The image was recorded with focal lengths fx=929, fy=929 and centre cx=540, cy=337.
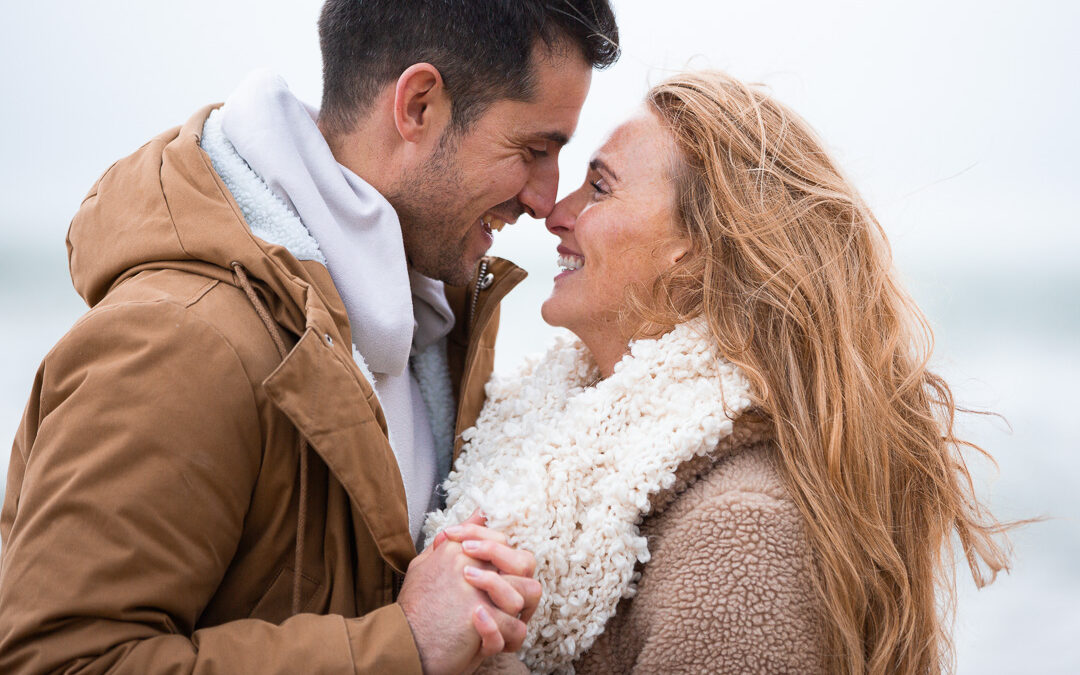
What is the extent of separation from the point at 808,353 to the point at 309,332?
0.95 meters

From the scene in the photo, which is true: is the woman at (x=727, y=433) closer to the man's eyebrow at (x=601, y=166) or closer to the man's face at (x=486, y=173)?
the man's eyebrow at (x=601, y=166)

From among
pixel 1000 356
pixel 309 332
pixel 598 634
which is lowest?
pixel 1000 356

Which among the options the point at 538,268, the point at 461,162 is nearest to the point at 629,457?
the point at 461,162

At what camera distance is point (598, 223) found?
1951 millimetres

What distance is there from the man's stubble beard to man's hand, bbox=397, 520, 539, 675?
83 centimetres

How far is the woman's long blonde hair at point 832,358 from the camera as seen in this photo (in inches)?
66.4

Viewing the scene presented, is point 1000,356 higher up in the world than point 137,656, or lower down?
lower down

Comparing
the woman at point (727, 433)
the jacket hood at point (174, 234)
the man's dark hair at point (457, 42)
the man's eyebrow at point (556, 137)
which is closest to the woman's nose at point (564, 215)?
the woman at point (727, 433)

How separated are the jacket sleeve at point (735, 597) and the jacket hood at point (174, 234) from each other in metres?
0.70

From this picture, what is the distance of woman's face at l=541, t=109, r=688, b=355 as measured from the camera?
192cm

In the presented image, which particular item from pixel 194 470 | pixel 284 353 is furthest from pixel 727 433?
pixel 194 470

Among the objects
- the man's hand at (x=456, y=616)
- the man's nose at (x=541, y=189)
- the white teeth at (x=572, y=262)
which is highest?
the man's nose at (x=541, y=189)

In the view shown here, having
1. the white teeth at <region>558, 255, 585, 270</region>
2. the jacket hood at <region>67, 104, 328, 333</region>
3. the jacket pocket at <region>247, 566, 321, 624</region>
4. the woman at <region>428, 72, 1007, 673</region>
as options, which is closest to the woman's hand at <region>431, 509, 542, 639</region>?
the woman at <region>428, 72, 1007, 673</region>

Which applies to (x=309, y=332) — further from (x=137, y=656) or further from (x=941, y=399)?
(x=941, y=399)
